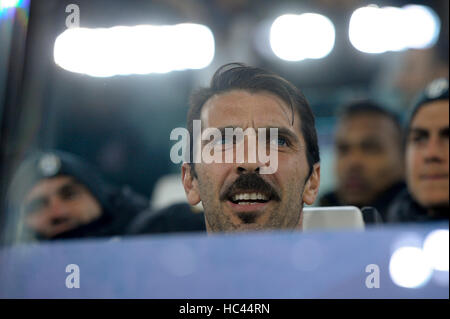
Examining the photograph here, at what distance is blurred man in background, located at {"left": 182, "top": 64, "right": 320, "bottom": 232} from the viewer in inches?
48.3

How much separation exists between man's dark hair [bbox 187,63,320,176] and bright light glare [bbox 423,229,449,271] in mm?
356

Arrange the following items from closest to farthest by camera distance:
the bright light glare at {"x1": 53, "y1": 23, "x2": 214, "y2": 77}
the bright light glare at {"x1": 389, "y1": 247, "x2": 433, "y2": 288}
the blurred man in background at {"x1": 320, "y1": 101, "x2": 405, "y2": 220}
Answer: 1. the bright light glare at {"x1": 389, "y1": 247, "x2": 433, "y2": 288}
2. the blurred man in background at {"x1": 320, "y1": 101, "x2": 405, "y2": 220}
3. the bright light glare at {"x1": 53, "y1": 23, "x2": 214, "y2": 77}

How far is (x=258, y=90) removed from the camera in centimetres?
126

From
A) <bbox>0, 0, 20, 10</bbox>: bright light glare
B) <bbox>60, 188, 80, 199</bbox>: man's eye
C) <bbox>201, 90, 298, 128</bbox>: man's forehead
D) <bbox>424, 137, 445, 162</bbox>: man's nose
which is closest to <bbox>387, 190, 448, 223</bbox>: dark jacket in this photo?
<bbox>424, 137, 445, 162</bbox>: man's nose

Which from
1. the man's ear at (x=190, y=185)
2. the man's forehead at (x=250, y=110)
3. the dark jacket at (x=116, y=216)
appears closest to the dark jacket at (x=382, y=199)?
the man's forehead at (x=250, y=110)

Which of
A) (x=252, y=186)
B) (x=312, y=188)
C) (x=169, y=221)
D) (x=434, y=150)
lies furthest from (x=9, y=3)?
(x=434, y=150)

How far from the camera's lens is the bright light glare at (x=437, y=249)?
4.02ft

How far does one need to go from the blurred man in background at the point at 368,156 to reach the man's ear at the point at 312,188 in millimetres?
48

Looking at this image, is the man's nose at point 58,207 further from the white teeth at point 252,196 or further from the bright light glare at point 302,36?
the bright light glare at point 302,36

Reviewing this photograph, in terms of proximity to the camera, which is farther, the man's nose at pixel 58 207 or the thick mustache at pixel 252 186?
the man's nose at pixel 58 207

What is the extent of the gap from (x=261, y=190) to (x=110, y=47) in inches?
24.6

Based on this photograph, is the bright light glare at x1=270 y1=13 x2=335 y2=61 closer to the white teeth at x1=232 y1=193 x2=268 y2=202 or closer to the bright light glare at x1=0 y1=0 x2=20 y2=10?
the white teeth at x1=232 y1=193 x2=268 y2=202

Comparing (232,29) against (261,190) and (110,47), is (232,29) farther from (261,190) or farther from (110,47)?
(261,190)

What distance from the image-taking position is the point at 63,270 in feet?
4.28
